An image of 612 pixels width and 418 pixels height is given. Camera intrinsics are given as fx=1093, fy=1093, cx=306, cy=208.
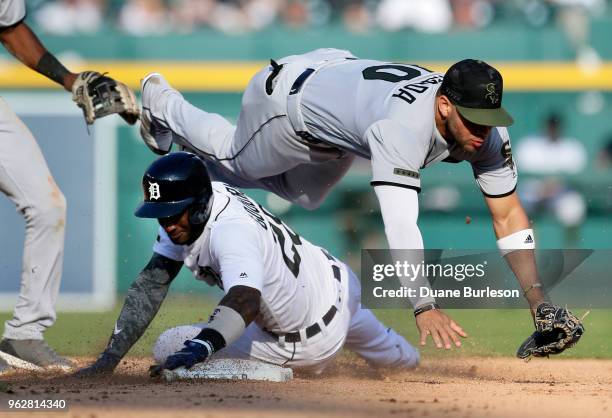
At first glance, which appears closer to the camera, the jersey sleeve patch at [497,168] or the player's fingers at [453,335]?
the player's fingers at [453,335]

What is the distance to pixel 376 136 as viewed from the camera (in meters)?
4.95

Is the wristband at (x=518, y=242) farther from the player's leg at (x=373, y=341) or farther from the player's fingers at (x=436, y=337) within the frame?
the player's fingers at (x=436, y=337)

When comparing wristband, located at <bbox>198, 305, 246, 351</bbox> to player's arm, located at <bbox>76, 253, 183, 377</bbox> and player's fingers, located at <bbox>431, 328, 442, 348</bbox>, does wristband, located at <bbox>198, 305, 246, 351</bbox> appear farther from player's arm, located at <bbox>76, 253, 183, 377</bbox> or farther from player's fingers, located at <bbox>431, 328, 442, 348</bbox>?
player's arm, located at <bbox>76, 253, 183, 377</bbox>

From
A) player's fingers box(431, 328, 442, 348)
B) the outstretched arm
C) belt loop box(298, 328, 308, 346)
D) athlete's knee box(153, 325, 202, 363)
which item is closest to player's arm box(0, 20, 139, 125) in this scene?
athlete's knee box(153, 325, 202, 363)

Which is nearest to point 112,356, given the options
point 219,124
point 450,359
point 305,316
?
point 305,316

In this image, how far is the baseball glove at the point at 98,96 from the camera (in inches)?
241

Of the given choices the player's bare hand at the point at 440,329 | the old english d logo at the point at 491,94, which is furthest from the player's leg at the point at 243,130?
the player's bare hand at the point at 440,329

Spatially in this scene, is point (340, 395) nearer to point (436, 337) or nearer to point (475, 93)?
point (436, 337)

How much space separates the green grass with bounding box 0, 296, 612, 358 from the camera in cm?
690

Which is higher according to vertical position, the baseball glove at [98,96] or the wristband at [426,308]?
the baseball glove at [98,96]

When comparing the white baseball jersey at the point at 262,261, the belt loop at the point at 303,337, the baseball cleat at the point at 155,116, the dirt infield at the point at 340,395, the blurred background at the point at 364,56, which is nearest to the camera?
the dirt infield at the point at 340,395

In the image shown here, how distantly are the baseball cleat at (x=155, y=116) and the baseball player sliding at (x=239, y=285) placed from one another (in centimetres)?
106

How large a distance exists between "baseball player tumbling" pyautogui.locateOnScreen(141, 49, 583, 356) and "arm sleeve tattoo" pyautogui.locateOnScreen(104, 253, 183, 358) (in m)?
0.80

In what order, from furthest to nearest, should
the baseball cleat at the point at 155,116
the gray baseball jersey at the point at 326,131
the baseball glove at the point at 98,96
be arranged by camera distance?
the baseball cleat at the point at 155,116 < the baseball glove at the point at 98,96 < the gray baseball jersey at the point at 326,131
